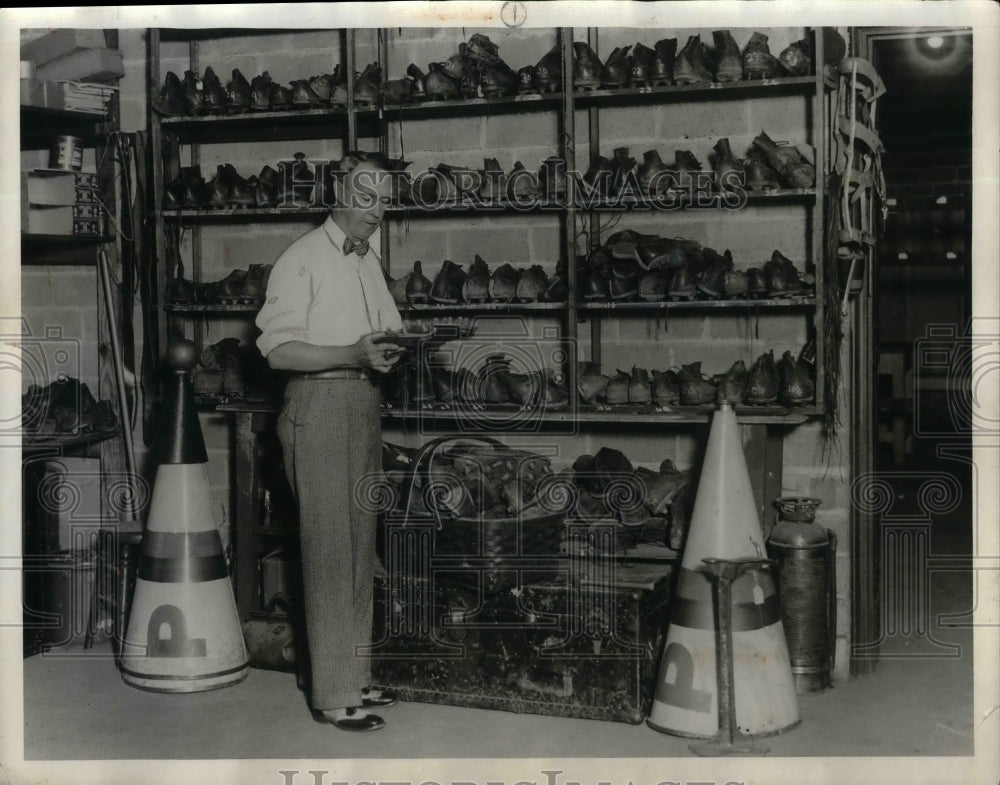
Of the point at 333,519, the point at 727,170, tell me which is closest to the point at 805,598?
the point at 727,170

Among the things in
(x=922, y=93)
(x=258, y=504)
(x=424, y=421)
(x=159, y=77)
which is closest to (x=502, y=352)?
(x=424, y=421)

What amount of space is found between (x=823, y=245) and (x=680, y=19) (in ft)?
4.15

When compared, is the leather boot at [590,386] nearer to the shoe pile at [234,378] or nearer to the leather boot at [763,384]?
the leather boot at [763,384]

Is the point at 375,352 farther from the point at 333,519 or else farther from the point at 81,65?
the point at 81,65

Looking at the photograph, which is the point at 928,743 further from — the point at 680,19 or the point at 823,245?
the point at 680,19

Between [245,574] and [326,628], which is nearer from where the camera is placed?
[326,628]

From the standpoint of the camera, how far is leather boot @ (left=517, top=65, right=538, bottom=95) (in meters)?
5.04

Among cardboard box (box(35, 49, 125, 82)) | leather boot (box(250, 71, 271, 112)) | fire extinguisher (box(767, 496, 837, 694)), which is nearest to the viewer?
fire extinguisher (box(767, 496, 837, 694))

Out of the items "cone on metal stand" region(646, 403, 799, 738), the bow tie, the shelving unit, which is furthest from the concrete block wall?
the bow tie

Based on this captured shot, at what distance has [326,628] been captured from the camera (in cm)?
420

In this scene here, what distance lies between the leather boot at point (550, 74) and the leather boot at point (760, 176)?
0.89 metres

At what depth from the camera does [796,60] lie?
4.64m

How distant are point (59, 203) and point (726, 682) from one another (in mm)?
3789

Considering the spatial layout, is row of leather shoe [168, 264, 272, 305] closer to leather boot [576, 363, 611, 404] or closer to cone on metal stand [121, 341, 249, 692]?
cone on metal stand [121, 341, 249, 692]
